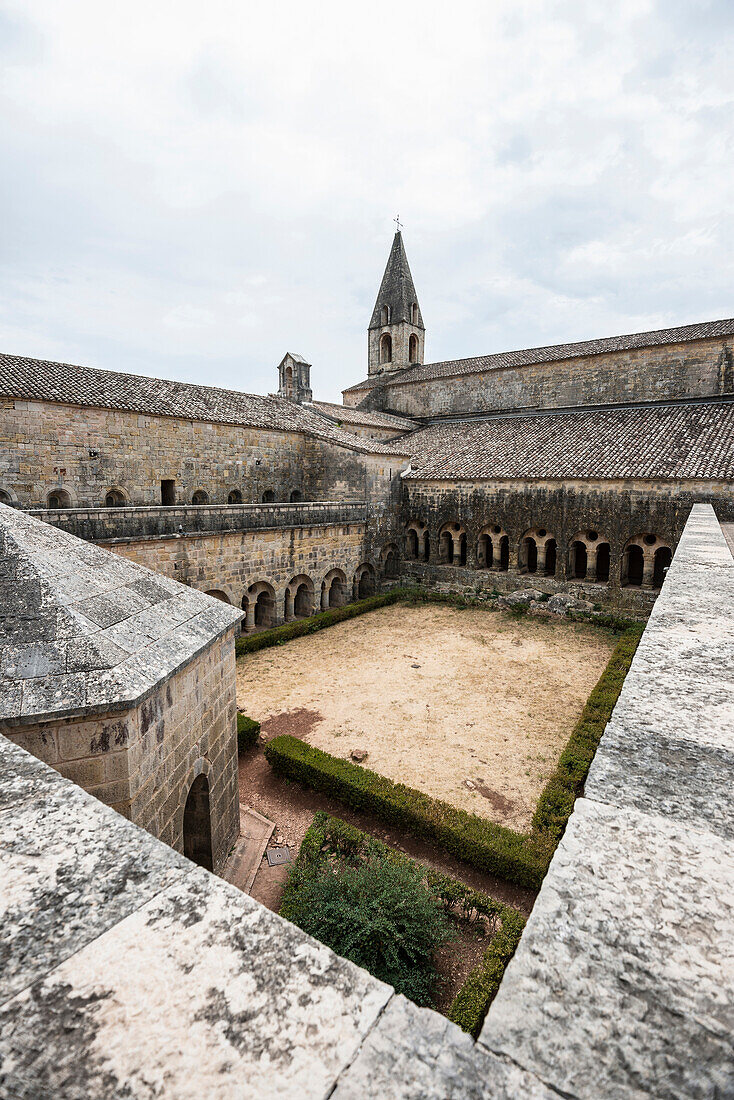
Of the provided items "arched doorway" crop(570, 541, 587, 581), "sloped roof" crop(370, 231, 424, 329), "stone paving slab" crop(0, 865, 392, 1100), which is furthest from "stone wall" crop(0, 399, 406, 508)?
"stone paving slab" crop(0, 865, 392, 1100)

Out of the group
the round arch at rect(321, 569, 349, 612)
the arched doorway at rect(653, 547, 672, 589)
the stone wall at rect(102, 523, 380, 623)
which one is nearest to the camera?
the stone wall at rect(102, 523, 380, 623)

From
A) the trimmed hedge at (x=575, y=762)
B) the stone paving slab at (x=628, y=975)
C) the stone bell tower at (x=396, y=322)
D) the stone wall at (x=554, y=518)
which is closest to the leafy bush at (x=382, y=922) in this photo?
the trimmed hedge at (x=575, y=762)

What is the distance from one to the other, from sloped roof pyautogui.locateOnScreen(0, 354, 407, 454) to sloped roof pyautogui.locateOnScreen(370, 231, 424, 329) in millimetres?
11637

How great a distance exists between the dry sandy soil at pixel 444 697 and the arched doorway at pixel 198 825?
322 centimetres

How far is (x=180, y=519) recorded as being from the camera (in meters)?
12.5

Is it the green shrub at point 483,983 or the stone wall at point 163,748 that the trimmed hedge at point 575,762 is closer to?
the green shrub at point 483,983

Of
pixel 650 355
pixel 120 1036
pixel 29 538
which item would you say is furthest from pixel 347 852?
pixel 650 355

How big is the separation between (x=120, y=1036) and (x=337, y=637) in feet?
44.1

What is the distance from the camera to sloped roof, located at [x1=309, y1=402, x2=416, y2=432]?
23453 millimetres

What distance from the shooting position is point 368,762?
8039mm

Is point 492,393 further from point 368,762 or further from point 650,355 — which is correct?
point 368,762

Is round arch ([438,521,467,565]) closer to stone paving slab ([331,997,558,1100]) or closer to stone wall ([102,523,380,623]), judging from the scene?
stone wall ([102,523,380,623])

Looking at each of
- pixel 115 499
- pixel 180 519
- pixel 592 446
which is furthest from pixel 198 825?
pixel 592 446

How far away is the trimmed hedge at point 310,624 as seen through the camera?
43.0 ft
